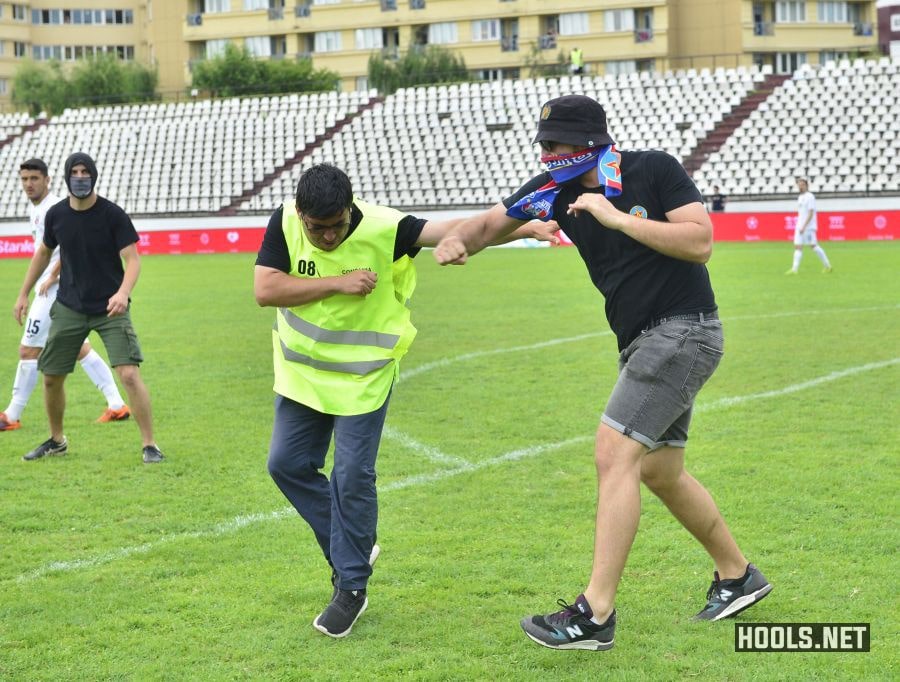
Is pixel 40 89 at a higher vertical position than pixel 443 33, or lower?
lower

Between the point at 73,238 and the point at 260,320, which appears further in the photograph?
the point at 260,320

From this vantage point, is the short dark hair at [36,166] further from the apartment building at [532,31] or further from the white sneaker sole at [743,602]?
the apartment building at [532,31]

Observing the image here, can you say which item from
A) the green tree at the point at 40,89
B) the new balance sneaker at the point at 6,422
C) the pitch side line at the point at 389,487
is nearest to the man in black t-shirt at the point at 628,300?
the pitch side line at the point at 389,487

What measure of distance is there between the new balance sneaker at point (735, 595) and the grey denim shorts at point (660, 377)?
0.74 m

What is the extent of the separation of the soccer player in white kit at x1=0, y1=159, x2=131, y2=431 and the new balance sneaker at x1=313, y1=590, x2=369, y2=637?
5108 mm

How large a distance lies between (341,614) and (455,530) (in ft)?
5.36

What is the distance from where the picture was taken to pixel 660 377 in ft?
15.6

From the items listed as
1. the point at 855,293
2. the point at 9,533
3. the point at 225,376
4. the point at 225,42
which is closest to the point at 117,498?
the point at 9,533

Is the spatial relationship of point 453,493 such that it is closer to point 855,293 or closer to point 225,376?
point 225,376

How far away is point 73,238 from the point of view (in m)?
8.39

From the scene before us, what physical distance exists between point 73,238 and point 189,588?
11.9 ft

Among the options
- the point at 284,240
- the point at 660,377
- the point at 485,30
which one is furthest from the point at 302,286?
the point at 485,30

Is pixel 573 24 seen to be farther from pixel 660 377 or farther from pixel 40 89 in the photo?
pixel 660 377

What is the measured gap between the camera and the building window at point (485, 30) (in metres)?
72.4
